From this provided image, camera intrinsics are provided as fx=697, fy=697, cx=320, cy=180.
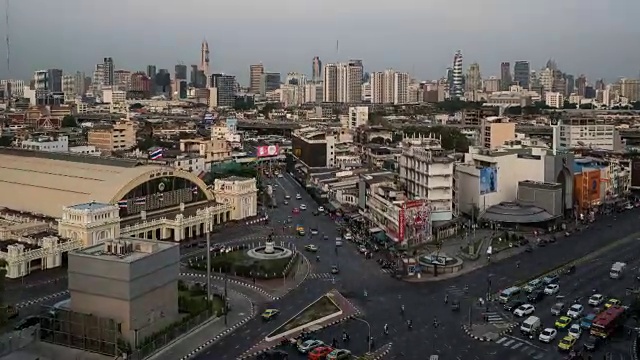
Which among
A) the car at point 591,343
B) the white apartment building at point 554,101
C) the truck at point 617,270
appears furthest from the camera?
the white apartment building at point 554,101

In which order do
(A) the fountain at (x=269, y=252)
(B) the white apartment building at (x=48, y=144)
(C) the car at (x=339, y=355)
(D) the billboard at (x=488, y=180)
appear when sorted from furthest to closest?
(B) the white apartment building at (x=48, y=144), (D) the billboard at (x=488, y=180), (A) the fountain at (x=269, y=252), (C) the car at (x=339, y=355)

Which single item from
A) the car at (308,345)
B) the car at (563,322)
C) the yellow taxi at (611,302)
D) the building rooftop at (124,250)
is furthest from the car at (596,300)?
the building rooftop at (124,250)

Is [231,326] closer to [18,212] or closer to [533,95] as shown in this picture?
[18,212]

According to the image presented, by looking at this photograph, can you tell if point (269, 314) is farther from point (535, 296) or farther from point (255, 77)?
point (255, 77)

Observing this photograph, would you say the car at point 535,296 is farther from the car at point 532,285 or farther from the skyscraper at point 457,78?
the skyscraper at point 457,78

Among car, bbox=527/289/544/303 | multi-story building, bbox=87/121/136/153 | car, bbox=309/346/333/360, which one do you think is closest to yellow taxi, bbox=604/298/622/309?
car, bbox=527/289/544/303
